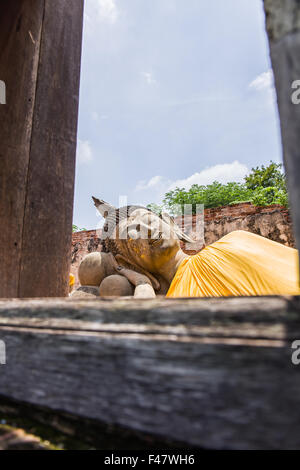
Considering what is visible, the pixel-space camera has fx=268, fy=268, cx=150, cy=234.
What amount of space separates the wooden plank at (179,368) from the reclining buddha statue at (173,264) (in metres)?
1.18

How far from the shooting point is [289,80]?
32 centimetres

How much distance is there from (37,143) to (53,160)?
9cm

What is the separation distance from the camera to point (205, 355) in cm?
31

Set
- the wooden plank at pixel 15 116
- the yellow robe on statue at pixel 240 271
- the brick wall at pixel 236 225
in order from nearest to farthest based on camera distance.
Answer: the wooden plank at pixel 15 116 → the yellow robe on statue at pixel 240 271 → the brick wall at pixel 236 225

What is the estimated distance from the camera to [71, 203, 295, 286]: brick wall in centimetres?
401

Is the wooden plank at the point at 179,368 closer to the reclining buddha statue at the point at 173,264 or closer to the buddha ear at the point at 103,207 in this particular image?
the reclining buddha statue at the point at 173,264

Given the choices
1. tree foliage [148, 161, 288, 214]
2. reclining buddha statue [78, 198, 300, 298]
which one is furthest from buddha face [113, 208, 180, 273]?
tree foliage [148, 161, 288, 214]

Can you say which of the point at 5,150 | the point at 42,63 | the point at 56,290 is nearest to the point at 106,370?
the point at 56,290

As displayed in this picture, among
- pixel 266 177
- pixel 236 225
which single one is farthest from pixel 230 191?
pixel 236 225

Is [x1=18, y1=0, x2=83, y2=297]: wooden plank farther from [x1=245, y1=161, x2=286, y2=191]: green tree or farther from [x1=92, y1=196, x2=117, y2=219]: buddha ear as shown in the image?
[x1=245, y1=161, x2=286, y2=191]: green tree

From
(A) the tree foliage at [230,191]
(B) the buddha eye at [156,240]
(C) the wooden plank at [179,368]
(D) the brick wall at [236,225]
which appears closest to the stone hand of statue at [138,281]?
(B) the buddha eye at [156,240]

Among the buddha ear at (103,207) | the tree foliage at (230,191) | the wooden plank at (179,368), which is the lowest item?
the wooden plank at (179,368)

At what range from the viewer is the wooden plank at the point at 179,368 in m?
0.28

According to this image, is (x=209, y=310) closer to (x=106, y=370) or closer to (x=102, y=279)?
(x=106, y=370)
